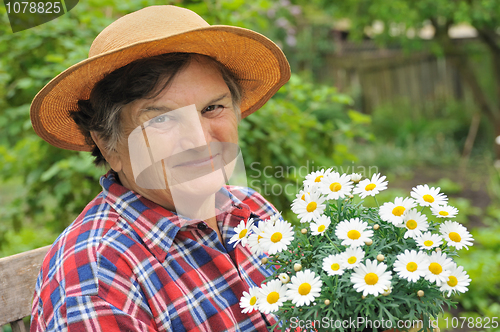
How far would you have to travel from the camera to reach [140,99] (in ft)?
3.90

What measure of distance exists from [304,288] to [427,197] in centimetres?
39

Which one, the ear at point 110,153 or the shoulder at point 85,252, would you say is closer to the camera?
the shoulder at point 85,252

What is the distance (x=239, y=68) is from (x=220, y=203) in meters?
0.49

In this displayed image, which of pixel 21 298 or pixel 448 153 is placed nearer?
pixel 21 298

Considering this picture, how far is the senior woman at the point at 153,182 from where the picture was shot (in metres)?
1.05

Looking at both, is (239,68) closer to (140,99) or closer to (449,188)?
(140,99)

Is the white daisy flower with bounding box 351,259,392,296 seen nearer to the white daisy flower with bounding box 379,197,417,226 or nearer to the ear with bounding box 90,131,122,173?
the white daisy flower with bounding box 379,197,417,226

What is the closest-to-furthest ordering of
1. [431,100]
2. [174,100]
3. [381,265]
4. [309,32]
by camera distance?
[381,265] → [174,100] → [431,100] → [309,32]

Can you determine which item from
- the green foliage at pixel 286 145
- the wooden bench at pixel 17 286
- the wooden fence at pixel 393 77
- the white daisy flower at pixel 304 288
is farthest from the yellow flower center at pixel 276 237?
the wooden fence at pixel 393 77

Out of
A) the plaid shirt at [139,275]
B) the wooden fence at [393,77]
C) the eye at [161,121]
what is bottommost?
the wooden fence at [393,77]

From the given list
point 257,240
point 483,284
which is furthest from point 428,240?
point 483,284

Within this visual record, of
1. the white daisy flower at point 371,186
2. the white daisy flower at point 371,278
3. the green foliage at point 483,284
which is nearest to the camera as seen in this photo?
the white daisy flower at point 371,278

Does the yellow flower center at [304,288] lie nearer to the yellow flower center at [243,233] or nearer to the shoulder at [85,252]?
the yellow flower center at [243,233]

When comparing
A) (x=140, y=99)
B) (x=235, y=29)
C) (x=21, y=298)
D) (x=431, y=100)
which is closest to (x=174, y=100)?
(x=140, y=99)
